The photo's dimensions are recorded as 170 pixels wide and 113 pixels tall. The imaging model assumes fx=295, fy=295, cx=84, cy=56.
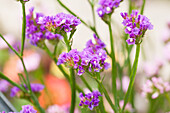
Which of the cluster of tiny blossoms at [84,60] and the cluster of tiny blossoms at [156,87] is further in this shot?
the cluster of tiny blossoms at [156,87]

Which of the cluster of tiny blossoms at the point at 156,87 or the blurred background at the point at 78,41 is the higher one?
the cluster of tiny blossoms at the point at 156,87

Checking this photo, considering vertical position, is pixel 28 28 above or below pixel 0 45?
above

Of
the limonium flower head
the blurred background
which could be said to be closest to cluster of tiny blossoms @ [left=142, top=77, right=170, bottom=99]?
the limonium flower head

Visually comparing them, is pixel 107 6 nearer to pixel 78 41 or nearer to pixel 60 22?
pixel 60 22

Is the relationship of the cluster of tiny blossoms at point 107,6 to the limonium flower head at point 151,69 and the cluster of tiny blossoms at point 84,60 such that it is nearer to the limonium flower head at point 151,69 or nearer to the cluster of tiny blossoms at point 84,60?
the cluster of tiny blossoms at point 84,60

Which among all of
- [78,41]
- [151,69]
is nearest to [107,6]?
[151,69]

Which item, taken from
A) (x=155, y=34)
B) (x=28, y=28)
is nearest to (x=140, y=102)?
(x=155, y=34)

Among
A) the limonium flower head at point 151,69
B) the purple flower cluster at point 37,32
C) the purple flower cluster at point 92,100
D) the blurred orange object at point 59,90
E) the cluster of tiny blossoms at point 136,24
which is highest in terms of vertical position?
the cluster of tiny blossoms at point 136,24

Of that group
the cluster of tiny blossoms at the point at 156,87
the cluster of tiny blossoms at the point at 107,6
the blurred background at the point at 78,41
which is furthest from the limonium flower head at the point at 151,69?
the blurred background at the point at 78,41

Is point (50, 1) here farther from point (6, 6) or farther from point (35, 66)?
point (35, 66)

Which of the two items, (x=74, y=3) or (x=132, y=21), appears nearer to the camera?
(x=132, y=21)
